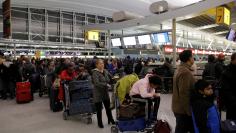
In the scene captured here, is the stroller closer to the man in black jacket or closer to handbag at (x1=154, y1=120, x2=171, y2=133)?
handbag at (x1=154, y1=120, x2=171, y2=133)

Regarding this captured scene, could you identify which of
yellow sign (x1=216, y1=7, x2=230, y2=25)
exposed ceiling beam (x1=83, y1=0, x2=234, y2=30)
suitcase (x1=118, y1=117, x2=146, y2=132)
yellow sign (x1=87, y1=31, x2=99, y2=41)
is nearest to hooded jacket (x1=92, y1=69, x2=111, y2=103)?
suitcase (x1=118, y1=117, x2=146, y2=132)

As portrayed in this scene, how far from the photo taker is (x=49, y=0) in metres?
19.0

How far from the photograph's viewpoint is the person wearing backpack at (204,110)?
319cm

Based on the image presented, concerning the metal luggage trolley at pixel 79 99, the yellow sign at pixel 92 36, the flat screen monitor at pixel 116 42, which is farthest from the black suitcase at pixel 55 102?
the yellow sign at pixel 92 36

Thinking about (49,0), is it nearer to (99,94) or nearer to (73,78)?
(73,78)

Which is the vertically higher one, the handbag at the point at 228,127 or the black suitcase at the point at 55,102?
the handbag at the point at 228,127

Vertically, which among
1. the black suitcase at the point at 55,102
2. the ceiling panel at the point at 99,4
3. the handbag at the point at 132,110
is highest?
the ceiling panel at the point at 99,4

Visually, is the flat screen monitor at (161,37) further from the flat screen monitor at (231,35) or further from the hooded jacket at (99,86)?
the hooded jacket at (99,86)

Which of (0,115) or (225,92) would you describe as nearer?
(225,92)

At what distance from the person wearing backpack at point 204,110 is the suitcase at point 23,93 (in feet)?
23.6

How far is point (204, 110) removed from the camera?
3.19 metres

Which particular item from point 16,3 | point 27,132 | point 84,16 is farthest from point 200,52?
point 27,132

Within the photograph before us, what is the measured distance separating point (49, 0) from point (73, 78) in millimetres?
13740

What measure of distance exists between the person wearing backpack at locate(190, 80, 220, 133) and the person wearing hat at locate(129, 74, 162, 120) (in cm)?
120
